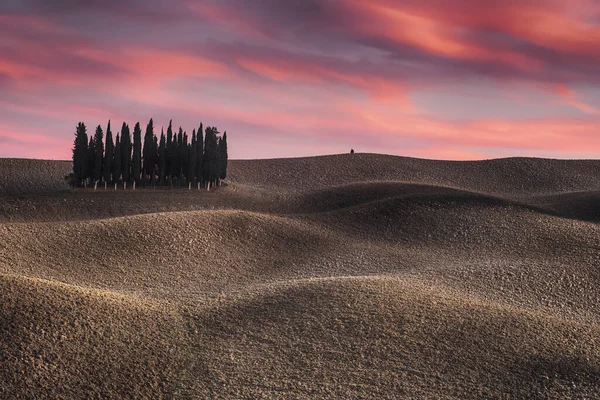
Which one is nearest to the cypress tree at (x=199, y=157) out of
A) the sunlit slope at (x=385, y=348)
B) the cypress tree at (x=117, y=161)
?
the cypress tree at (x=117, y=161)

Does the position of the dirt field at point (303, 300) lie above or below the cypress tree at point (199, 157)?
below

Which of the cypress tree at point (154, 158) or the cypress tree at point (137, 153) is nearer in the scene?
the cypress tree at point (137, 153)

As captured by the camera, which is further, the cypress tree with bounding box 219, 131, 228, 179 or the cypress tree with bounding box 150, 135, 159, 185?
the cypress tree with bounding box 219, 131, 228, 179

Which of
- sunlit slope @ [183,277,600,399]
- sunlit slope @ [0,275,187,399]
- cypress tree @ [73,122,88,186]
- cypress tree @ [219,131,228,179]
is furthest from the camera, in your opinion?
cypress tree @ [219,131,228,179]

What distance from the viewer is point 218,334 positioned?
71.8 feet

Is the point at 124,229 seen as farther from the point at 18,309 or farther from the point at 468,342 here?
the point at 468,342

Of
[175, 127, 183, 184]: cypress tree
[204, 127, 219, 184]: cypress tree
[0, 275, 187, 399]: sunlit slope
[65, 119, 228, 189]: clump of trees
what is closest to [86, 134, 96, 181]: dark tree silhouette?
[65, 119, 228, 189]: clump of trees

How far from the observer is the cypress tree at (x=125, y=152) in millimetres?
62219

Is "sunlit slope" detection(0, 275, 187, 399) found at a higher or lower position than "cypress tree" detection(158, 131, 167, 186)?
lower

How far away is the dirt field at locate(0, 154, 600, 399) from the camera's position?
1869 centimetres

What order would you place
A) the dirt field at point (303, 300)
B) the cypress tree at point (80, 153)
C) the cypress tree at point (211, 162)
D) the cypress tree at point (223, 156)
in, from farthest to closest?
1. the cypress tree at point (223, 156)
2. the cypress tree at point (211, 162)
3. the cypress tree at point (80, 153)
4. the dirt field at point (303, 300)

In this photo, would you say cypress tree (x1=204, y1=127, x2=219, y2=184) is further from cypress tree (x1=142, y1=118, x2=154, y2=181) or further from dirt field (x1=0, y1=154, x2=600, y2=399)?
dirt field (x1=0, y1=154, x2=600, y2=399)

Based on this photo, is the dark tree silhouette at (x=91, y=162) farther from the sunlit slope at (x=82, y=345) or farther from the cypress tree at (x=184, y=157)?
the sunlit slope at (x=82, y=345)

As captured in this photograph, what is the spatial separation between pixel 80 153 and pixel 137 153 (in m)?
5.84
